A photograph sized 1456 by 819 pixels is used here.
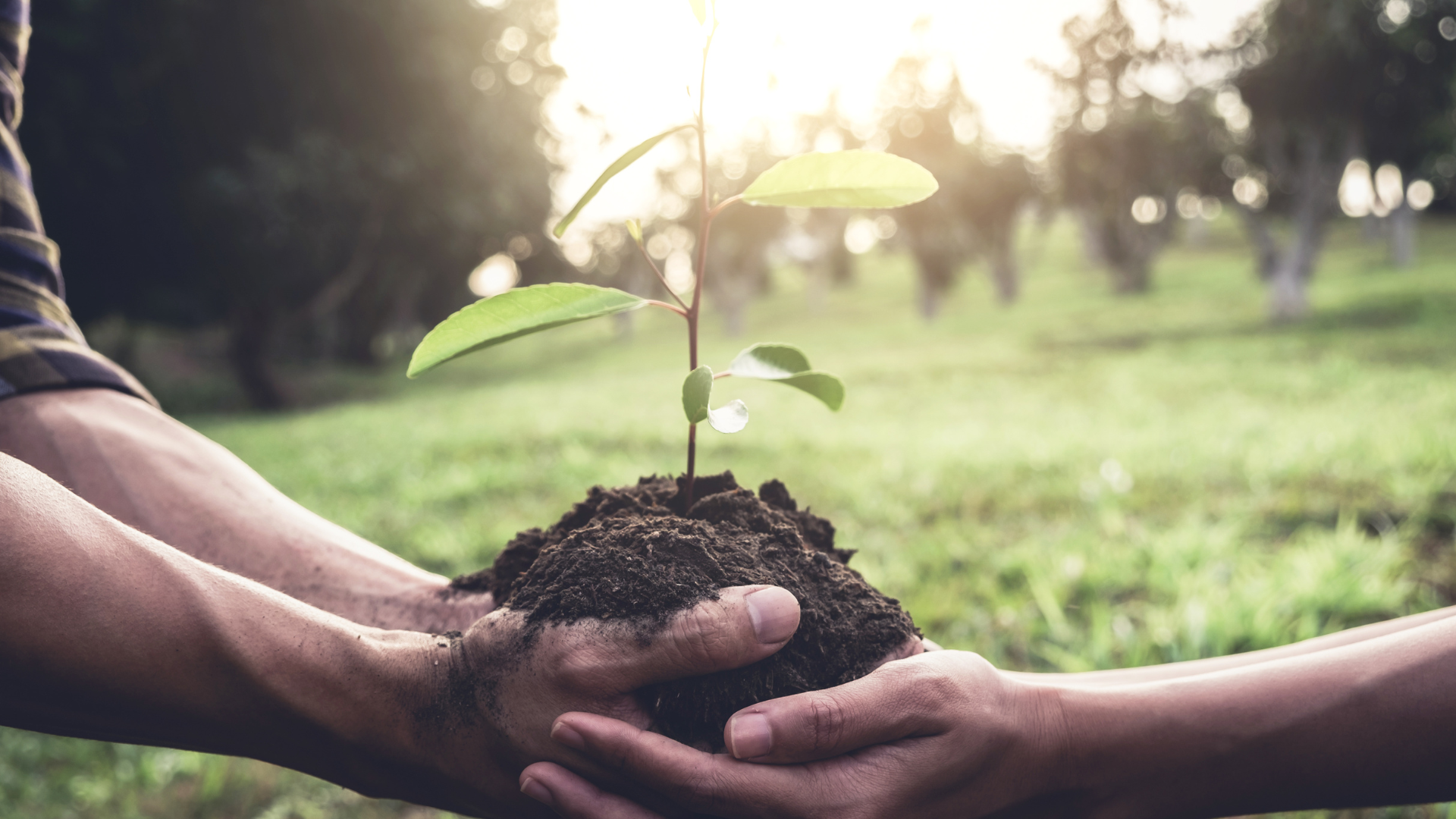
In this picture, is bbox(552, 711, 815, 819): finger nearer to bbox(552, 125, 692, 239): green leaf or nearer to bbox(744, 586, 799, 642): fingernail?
bbox(744, 586, 799, 642): fingernail

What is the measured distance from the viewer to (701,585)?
0.90m

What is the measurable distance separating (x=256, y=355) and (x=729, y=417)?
14075 mm

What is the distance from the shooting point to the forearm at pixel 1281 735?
963mm

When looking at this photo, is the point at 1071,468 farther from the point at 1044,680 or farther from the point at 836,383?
the point at 836,383

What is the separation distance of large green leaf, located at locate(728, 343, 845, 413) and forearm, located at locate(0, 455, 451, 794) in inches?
20.8

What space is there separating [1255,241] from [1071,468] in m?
11.6

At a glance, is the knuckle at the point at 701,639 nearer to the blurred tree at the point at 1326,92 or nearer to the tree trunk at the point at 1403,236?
the blurred tree at the point at 1326,92

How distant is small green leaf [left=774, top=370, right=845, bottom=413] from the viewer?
3.32ft

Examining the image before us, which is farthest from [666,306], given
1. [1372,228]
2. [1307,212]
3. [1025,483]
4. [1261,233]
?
[1372,228]

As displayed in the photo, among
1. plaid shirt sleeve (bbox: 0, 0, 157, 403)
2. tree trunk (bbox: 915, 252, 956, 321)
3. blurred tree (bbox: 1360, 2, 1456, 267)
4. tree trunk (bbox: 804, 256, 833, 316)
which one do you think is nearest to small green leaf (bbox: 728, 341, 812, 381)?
plaid shirt sleeve (bbox: 0, 0, 157, 403)

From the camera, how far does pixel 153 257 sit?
1098 centimetres

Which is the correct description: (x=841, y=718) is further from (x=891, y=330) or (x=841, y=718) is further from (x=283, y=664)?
(x=891, y=330)

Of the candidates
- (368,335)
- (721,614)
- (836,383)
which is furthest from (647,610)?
(368,335)

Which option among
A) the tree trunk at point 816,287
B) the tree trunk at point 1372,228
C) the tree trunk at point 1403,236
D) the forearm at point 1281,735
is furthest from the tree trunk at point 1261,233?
the tree trunk at point 1372,228
